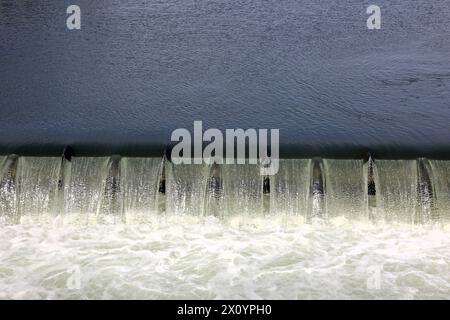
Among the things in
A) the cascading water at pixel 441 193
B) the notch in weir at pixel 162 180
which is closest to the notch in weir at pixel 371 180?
the cascading water at pixel 441 193

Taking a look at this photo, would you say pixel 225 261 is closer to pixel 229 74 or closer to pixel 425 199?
pixel 425 199

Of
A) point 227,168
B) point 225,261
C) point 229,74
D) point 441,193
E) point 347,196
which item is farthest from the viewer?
point 229,74

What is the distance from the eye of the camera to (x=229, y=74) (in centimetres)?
1206

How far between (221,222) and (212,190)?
0.49 meters

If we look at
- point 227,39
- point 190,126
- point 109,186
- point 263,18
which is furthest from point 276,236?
point 263,18

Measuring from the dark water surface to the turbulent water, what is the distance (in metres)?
1.86

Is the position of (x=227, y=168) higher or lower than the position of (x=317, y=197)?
higher

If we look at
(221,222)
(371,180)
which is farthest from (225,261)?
(371,180)

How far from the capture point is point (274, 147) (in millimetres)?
8781

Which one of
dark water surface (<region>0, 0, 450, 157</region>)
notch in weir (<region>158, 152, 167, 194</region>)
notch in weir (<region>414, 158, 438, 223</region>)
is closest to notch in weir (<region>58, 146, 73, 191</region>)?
dark water surface (<region>0, 0, 450, 157</region>)

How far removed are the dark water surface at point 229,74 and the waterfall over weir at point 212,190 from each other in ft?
3.64

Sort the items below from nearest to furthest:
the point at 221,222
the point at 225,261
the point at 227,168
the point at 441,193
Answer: the point at 225,261, the point at 441,193, the point at 221,222, the point at 227,168

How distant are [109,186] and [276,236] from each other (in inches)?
101
